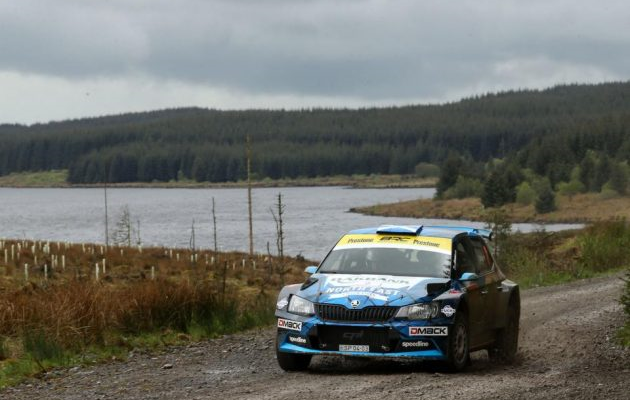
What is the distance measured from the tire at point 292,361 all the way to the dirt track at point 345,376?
0.12 m

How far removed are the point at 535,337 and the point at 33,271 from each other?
23930 millimetres

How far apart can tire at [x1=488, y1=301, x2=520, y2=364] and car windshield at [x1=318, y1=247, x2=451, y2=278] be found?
1.54 m

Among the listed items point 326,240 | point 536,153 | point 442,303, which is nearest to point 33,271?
point 442,303

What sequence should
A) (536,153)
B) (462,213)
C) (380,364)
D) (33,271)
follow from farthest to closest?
(536,153) → (462,213) → (33,271) → (380,364)

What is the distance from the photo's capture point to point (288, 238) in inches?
3199

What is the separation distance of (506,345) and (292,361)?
2892 millimetres

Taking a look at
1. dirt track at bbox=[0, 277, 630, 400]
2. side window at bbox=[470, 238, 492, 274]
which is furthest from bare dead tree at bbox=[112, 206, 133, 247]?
side window at bbox=[470, 238, 492, 274]

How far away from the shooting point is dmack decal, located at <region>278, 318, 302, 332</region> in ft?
35.8

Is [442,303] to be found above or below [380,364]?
above

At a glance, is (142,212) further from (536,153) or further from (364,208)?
(536,153)

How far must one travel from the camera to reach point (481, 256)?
1284 cm

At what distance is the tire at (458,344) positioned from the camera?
35.5 feet

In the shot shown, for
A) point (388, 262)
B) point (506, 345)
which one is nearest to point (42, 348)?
point (388, 262)

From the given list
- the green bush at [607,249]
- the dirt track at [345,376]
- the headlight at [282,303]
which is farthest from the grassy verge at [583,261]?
the headlight at [282,303]
